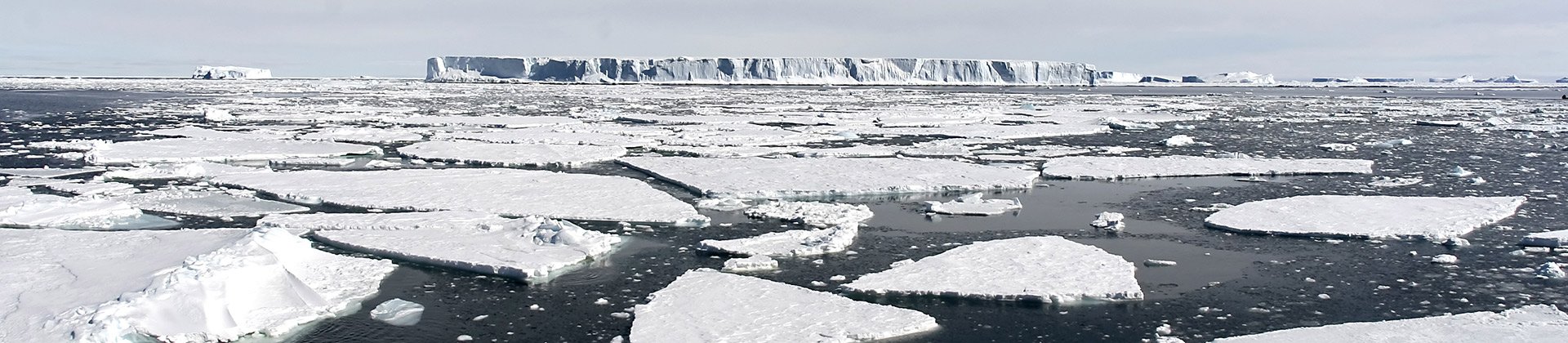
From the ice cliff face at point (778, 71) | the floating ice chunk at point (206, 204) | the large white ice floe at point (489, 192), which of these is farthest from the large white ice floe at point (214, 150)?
the ice cliff face at point (778, 71)

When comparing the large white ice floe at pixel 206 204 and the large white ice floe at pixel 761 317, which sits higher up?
the large white ice floe at pixel 206 204

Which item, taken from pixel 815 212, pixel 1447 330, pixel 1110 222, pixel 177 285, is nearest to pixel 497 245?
pixel 177 285

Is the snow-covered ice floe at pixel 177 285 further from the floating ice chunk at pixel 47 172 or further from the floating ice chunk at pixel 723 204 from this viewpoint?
the floating ice chunk at pixel 47 172

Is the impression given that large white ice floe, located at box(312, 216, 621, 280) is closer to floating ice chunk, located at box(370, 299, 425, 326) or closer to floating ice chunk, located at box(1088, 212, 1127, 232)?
floating ice chunk, located at box(370, 299, 425, 326)

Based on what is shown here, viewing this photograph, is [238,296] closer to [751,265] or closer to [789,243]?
[751,265]

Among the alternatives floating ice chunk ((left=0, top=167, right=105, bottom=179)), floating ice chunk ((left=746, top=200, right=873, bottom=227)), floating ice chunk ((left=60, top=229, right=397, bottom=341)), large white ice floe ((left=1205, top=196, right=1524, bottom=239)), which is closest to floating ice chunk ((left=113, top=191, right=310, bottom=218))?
floating ice chunk ((left=0, top=167, right=105, bottom=179))

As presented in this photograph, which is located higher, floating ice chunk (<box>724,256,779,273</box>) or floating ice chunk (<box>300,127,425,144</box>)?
floating ice chunk (<box>300,127,425,144</box>)
